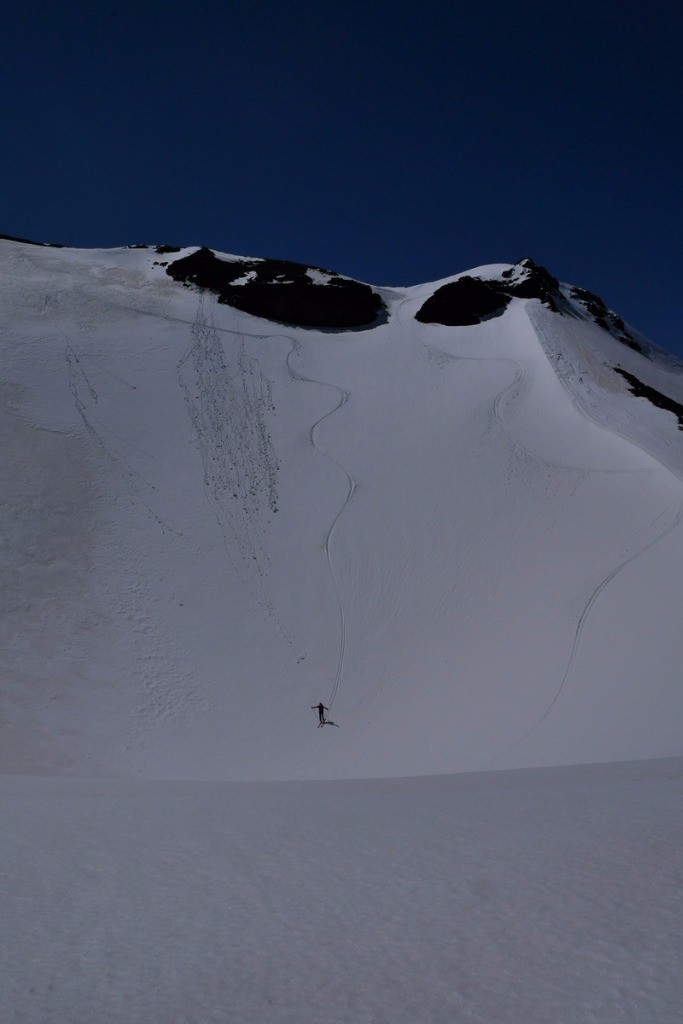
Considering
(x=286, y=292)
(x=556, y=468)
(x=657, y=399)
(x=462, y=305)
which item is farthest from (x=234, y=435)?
(x=462, y=305)

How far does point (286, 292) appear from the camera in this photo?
31.2 m

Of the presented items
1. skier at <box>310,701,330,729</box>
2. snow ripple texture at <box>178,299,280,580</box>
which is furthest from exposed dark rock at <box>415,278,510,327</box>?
skier at <box>310,701,330,729</box>

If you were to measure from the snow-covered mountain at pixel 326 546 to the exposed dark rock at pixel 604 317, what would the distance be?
6015 millimetres

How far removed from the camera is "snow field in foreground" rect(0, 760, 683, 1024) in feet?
8.64

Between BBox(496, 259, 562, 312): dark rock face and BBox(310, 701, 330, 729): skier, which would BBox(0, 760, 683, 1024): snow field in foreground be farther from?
BBox(496, 259, 562, 312): dark rock face

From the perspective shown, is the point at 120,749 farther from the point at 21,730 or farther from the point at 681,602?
the point at 681,602

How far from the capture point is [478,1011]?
258 cm

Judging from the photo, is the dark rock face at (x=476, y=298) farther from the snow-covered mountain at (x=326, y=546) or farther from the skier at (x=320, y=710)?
the skier at (x=320, y=710)

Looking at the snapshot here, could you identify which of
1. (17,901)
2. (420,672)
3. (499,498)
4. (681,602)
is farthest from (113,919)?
(499,498)

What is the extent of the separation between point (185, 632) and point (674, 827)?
12.3m

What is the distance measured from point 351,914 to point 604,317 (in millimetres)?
37688

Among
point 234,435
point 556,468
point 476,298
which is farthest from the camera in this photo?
point 476,298

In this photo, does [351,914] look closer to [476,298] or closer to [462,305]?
[462,305]

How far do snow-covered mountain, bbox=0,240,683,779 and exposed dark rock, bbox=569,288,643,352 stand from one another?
237 inches
